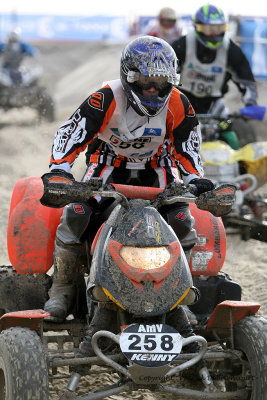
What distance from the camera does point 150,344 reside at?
3.76 meters

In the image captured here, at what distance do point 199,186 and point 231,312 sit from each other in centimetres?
69

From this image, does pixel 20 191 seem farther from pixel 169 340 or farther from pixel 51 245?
pixel 169 340

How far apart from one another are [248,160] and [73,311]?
4539 millimetres

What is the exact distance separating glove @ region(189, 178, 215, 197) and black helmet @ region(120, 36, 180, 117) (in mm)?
456

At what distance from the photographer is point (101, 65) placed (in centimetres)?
2725

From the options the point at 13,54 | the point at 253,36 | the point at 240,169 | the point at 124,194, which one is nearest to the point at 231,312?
the point at 124,194

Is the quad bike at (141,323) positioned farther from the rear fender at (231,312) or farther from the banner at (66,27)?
the banner at (66,27)

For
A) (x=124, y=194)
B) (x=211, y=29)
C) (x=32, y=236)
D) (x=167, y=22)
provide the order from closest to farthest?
(x=124, y=194)
(x=32, y=236)
(x=211, y=29)
(x=167, y=22)

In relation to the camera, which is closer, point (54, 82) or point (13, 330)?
point (13, 330)

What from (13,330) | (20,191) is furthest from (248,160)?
(13,330)

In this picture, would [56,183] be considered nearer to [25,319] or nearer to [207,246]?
[25,319]

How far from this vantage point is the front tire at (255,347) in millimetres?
3992

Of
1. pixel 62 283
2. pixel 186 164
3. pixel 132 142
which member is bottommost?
pixel 62 283

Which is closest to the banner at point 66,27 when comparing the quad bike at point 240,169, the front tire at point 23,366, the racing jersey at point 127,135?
the quad bike at point 240,169
